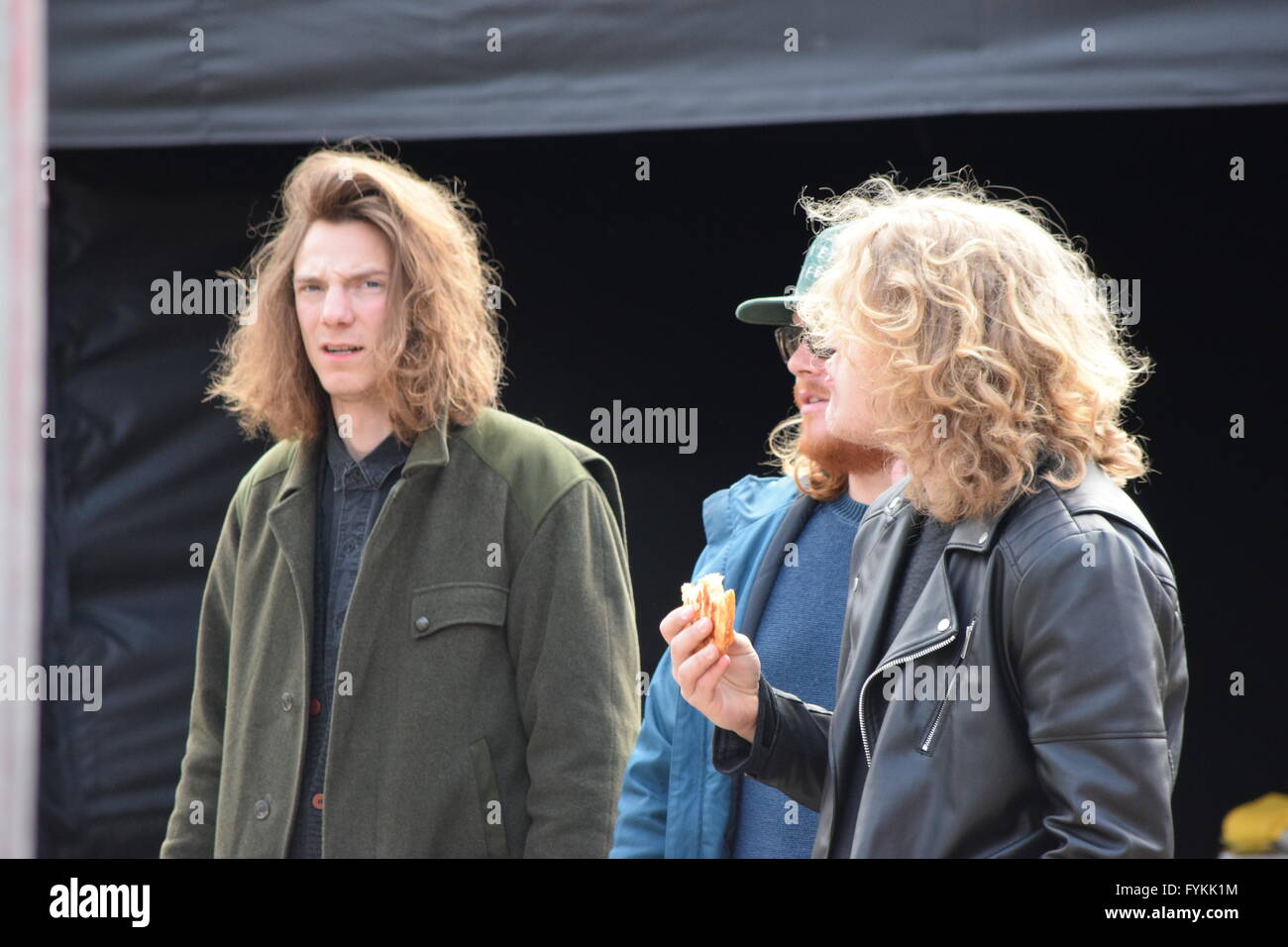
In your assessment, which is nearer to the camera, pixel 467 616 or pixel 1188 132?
pixel 467 616

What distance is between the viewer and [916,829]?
5.09 ft

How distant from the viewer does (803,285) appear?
7.02ft

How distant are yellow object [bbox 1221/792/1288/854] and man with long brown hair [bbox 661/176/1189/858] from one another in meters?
1.50

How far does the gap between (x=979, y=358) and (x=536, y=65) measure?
1.48m

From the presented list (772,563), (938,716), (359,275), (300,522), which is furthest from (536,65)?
(938,716)

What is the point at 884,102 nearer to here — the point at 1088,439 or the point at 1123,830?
the point at 1088,439

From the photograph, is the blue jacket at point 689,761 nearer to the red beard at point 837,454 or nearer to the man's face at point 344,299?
the red beard at point 837,454

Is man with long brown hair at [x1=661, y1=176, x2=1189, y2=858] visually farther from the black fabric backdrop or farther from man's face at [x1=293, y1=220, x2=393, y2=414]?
the black fabric backdrop

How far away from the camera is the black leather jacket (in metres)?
1.47

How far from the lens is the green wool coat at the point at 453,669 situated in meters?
2.21

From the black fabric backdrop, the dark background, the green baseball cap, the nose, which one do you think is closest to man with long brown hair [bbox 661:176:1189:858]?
the green baseball cap

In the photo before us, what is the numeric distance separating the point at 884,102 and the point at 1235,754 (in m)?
1.69
